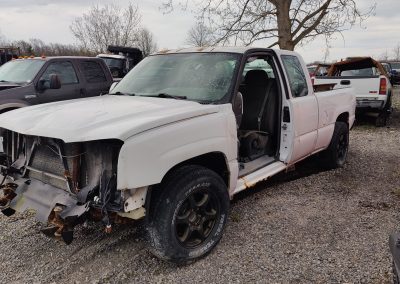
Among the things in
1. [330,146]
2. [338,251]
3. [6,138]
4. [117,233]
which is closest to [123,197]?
[117,233]

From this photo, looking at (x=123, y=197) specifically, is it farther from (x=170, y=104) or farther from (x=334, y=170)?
(x=334, y=170)

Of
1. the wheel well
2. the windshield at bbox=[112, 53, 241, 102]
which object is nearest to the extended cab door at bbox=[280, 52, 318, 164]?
the windshield at bbox=[112, 53, 241, 102]

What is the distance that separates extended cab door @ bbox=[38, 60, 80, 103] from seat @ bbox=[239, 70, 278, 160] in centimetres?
433

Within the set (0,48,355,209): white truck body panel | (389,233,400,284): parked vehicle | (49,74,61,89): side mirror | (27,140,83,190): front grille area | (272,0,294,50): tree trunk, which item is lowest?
(389,233,400,284): parked vehicle

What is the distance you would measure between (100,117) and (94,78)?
221 inches

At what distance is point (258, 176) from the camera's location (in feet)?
13.7

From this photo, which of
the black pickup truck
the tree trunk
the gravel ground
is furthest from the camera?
the tree trunk

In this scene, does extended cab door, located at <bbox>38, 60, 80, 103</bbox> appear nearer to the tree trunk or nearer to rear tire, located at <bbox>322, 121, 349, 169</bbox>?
rear tire, located at <bbox>322, 121, 349, 169</bbox>

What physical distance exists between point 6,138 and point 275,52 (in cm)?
312

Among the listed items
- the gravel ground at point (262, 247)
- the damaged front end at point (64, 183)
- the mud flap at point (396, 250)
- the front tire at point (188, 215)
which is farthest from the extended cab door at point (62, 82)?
the mud flap at point (396, 250)

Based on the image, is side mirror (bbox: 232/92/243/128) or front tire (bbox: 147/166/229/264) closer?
front tire (bbox: 147/166/229/264)

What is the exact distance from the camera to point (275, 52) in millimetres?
4605

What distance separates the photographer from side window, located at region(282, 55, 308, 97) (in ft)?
15.5

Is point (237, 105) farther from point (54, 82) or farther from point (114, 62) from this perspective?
point (114, 62)
